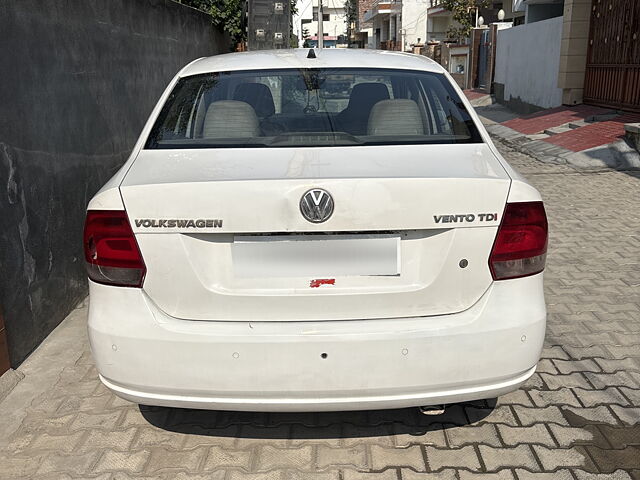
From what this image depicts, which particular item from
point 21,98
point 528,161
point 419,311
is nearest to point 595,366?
point 419,311

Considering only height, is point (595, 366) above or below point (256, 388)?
below

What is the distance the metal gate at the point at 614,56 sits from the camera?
13094 millimetres

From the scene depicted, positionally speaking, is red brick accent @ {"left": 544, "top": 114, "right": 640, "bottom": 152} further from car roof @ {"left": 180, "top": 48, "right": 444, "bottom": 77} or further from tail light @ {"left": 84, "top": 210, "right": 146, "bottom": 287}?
tail light @ {"left": 84, "top": 210, "right": 146, "bottom": 287}

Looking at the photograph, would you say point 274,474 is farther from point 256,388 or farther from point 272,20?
point 272,20

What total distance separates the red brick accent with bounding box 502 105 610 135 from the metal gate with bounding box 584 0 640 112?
1.10 feet

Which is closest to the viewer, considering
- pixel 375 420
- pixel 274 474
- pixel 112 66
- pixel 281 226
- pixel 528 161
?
pixel 281 226

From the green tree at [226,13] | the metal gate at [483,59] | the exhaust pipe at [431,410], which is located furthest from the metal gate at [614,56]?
the exhaust pipe at [431,410]

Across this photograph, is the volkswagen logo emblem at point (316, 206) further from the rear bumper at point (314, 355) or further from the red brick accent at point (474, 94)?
the red brick accent at point (474, 94)

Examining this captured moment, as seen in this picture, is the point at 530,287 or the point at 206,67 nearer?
the point at 530,287

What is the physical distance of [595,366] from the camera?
11.7 ft

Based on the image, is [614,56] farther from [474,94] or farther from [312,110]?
[312,110]

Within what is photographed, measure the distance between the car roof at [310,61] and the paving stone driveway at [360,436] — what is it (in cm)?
176

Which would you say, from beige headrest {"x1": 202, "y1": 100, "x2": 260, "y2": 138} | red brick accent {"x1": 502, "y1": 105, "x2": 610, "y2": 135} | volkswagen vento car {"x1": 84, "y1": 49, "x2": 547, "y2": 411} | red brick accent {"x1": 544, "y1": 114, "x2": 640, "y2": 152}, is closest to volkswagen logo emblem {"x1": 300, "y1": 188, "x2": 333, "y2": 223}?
volkswagen vento car {"x1": 84, "y1": 49, "x2": 547, "y2": 411}

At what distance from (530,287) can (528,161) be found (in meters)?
9.43
